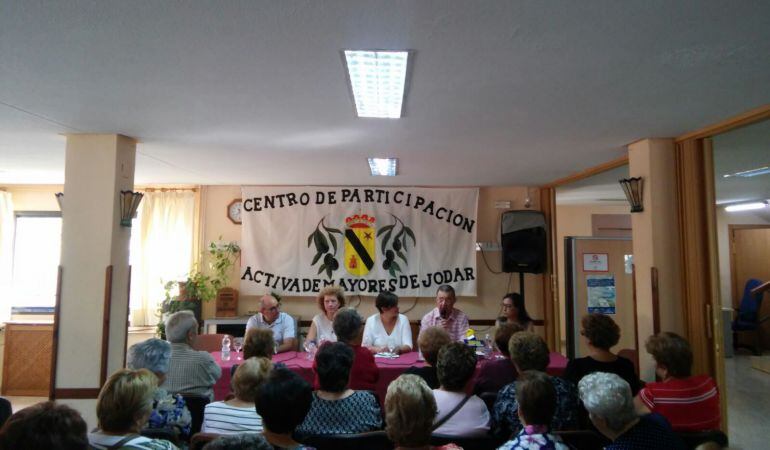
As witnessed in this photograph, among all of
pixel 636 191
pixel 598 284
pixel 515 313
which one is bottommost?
pixel 515 313

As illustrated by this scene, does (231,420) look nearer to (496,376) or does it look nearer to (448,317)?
(496,376)

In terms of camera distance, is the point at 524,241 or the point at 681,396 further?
the point at 524,241

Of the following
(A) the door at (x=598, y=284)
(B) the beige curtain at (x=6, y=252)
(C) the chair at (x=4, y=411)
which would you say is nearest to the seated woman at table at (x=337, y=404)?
(C) the chair at (x=4, y=411)

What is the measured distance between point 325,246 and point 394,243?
920mm

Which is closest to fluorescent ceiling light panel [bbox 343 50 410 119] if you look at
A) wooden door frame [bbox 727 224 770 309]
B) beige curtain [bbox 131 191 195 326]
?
beige curtain [bbox 131 191 195 326]

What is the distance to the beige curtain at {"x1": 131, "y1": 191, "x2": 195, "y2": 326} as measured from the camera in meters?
5.98

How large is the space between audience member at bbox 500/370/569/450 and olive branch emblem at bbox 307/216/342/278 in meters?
4.24

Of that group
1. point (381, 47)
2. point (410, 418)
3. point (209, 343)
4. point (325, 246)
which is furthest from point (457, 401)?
point (325, 246)

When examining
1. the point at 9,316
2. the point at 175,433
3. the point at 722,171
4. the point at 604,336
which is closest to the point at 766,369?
the point at 722,171

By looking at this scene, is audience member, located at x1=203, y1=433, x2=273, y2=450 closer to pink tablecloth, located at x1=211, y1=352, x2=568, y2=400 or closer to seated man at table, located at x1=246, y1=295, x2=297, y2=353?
pink tablecloth, located at x1=211, y1=352, x2=568, y2=400

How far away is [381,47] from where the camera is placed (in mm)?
2045

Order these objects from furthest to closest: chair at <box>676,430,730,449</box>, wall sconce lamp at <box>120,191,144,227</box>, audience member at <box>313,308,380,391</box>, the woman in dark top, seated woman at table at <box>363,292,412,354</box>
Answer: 1. seated woman at table at <box>363,292,412,354</box>
2. wall sconce lamp at <box>120,191,144,227</box>
3. audience member at <box>313,308,380,391</box>
4. the woman in dark top
5. chair at <box>676,430,730,449</box>

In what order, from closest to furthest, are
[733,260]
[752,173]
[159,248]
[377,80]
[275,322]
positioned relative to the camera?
[377,80], [275,322], [752,173], [159,248], [733,260]

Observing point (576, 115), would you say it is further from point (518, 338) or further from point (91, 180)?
point (91, 180)
